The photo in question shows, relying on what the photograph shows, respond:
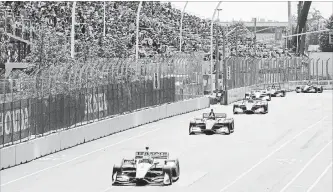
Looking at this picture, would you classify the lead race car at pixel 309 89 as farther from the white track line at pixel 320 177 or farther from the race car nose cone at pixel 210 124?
the white track line at pixel 320 177

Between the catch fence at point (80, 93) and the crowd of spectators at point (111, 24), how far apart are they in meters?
8.10

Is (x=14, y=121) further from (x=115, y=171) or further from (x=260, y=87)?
(x=260, y=87)

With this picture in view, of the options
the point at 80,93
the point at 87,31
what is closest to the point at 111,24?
the point at 87,31

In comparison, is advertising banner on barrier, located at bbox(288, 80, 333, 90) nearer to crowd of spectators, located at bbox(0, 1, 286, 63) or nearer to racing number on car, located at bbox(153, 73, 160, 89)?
crowd of spectators, located at bbox(0, 1, 286, 63)

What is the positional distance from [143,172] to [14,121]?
772 cm

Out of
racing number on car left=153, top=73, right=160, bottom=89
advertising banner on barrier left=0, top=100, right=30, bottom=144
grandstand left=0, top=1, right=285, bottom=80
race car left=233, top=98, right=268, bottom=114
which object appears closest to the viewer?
advertising banner on barrier left=0, top=100, right=30, bottom=144

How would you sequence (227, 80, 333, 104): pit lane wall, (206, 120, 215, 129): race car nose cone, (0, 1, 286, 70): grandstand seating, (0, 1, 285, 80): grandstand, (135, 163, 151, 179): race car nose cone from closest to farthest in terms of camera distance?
(135, 163, 151, 179): race car nose cone → (206, 120, 215, 129): race car nose cone → (0, 1, 285, 80): grandstand → (0, 1, 286, 70): grandstand seating → (227, 80, 333, 104): pit lane wall

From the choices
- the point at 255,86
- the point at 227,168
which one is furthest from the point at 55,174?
the point at 255,86

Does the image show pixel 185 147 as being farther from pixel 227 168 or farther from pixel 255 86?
pixel 255 86

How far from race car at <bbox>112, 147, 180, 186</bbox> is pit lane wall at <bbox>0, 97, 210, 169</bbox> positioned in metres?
5.91

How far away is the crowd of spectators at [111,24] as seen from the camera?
206ft

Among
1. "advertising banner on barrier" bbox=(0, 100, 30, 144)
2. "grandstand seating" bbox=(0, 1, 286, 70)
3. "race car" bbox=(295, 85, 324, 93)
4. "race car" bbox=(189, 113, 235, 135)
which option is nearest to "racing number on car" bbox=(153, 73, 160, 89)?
"grandstand seating" bbox=(0, 1, 286, 70)

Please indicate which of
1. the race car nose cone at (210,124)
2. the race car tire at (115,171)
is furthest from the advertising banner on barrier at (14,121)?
the race car nose cone at (210,124)

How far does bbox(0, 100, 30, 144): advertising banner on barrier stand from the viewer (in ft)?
96.2
